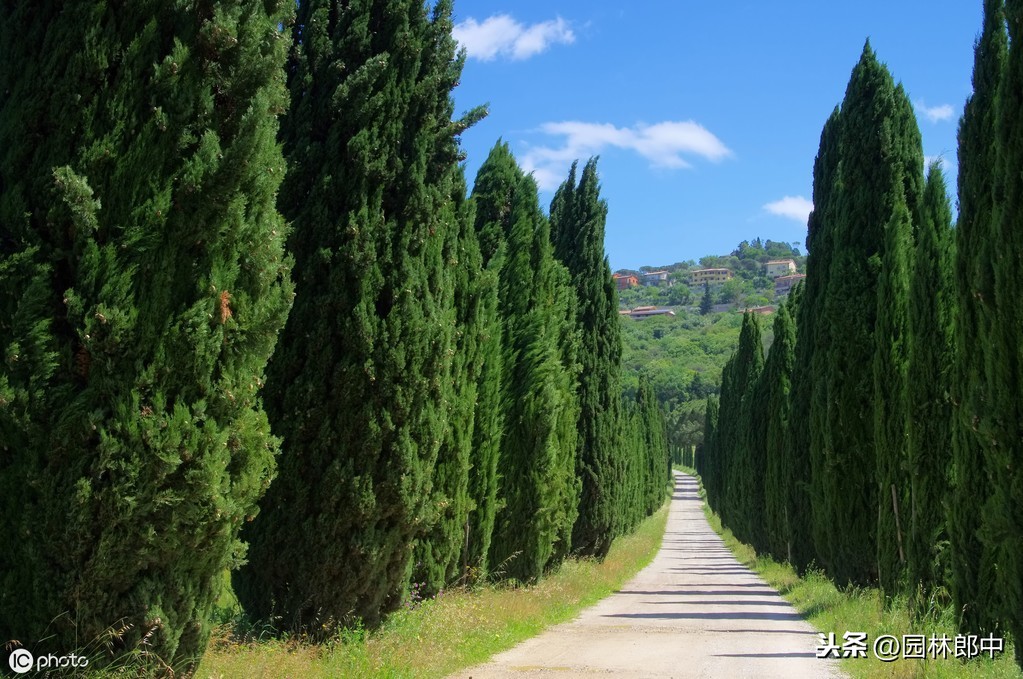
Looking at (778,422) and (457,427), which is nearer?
(457,427)

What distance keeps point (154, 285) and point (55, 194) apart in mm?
653

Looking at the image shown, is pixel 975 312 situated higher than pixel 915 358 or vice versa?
pixel 975 312

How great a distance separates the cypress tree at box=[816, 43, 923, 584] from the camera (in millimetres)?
14680

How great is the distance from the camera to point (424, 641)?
345 inches

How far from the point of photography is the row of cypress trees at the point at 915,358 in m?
5.95

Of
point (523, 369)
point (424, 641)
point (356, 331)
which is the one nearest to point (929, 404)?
point (424, 641)

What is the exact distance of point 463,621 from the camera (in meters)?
10.2

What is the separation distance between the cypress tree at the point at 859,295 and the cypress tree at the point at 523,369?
15.8 ft

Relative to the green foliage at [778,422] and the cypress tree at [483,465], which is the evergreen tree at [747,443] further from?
the cypress tree at [483,465]

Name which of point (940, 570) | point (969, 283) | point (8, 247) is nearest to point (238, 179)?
point (8, 247)

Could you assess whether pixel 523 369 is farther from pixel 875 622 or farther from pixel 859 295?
pixel 875 622

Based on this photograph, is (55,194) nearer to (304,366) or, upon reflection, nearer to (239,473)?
(239,473)

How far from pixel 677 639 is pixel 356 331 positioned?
19.9 feet

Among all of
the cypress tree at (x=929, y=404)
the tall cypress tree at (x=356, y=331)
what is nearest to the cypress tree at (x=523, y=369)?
the cypress tree at (x=929, y=404)
